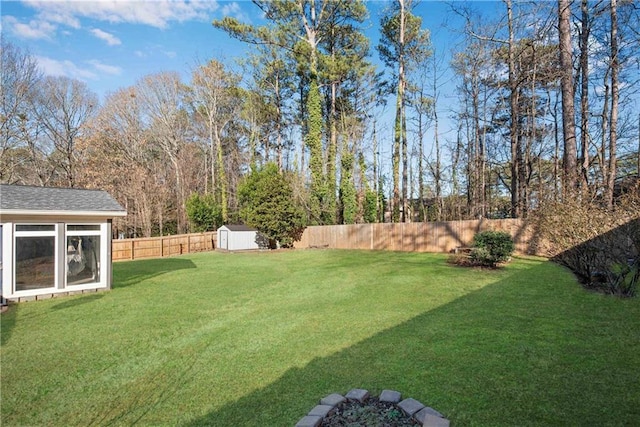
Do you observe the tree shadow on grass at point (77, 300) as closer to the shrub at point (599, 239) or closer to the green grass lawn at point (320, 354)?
the green grass lawn at point (320, 354)

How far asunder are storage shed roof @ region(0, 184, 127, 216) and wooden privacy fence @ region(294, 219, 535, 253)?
1135 cm

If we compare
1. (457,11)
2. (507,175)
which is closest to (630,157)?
(507,175)

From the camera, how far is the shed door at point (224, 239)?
1912 centimetres

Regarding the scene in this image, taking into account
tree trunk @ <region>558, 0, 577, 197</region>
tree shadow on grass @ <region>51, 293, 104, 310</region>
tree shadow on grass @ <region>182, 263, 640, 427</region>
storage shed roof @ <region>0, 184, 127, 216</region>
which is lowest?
tree shadow on grass @ <region>51, 293, 104, 310</region>

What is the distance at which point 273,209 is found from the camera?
18062 millimetres

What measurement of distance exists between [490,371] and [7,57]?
22.6 meters

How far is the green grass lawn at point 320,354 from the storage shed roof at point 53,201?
6.51ft

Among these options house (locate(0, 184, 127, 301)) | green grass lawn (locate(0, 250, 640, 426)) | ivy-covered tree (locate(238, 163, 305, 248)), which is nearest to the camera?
green grass lawn (locate(0, 250, 640, 426))

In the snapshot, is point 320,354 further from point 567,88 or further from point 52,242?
point 567,88

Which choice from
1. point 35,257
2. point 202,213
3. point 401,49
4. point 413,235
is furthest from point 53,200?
point 401,49

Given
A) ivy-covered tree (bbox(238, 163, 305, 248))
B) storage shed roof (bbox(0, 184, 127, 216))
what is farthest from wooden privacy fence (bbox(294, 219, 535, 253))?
storage shed roof (bbox(0, 184, 127, 216))

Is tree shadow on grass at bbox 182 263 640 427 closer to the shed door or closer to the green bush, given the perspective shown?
the green bush

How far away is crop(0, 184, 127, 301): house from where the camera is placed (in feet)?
22.5

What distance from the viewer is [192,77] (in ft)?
75.7
